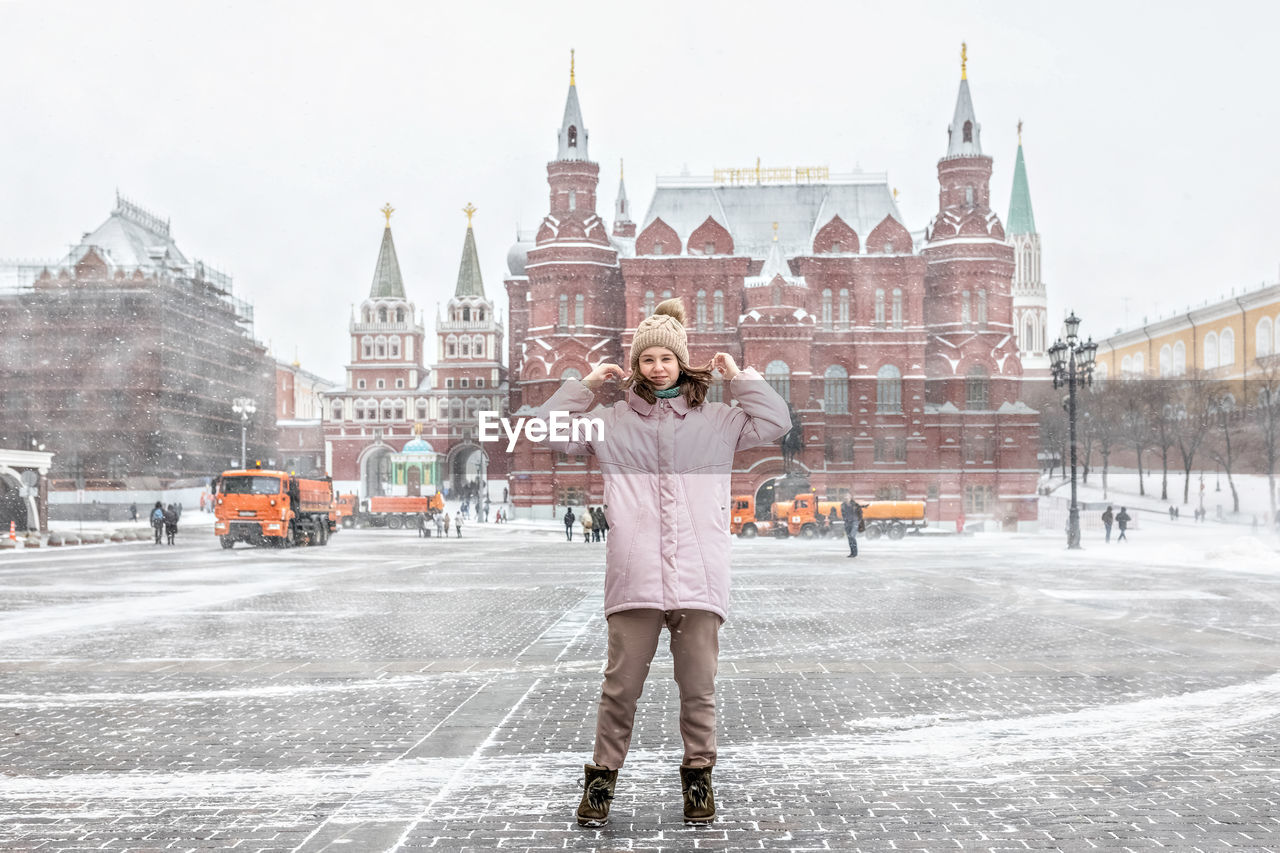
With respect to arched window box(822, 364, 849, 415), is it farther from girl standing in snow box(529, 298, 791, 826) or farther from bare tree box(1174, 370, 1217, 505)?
girl standing in snow box(529, 298, 791, 826)

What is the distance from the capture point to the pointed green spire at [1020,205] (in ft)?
371

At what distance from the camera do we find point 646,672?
4621mm

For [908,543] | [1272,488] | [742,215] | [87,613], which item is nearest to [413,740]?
[87,613]

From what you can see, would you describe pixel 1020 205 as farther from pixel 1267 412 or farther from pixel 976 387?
pixel 1267 412

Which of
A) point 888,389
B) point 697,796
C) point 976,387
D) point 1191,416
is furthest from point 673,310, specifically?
point 1191,416

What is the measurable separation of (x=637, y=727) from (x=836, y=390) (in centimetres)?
5167

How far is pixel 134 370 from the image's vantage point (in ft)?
203

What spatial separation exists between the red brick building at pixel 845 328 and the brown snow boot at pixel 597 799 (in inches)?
1978

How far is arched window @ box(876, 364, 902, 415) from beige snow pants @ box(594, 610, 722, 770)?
53699 millimetres

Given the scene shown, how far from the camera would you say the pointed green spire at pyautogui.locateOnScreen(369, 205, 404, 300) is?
84750 mm

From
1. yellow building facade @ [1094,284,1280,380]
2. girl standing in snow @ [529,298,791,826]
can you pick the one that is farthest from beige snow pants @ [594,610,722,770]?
yellow building facade @ [1094,284,1280,380]

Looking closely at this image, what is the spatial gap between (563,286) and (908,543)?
2671cm

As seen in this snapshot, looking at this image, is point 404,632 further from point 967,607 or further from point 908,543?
point 908,543

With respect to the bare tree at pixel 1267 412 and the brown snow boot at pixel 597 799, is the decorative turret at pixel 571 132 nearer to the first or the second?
the bare tree at pixel 1267 412
